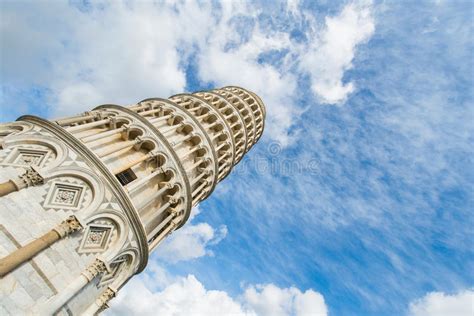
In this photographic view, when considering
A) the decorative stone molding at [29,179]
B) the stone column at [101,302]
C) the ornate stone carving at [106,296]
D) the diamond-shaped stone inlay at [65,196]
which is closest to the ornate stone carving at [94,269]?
the stone column at [101,302]

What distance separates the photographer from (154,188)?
19047mm

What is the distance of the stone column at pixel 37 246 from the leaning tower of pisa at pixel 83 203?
0.03 metres

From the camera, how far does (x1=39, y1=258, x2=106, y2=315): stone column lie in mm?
10930

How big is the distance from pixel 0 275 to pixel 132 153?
10.0m

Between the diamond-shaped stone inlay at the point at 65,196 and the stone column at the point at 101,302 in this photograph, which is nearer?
the diamond-shaped stone inlay at the point at 65,196

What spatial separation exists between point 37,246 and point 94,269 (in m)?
2.67

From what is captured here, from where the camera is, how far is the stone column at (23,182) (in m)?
11.4

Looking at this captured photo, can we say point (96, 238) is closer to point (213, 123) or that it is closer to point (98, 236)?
point (98, 236)

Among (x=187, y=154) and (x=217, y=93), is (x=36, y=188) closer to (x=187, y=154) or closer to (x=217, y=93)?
(x=187, y=154)

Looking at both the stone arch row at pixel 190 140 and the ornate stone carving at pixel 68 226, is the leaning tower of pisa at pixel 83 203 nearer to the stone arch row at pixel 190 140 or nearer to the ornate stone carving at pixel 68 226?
the ornate stone carving at pixel 68 226

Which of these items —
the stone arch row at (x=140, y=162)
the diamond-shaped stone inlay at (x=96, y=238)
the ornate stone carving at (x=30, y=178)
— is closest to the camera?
the ornate stone carving at (x=30, y=178)

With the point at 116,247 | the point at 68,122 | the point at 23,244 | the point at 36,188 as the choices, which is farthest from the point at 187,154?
the point at 23,244

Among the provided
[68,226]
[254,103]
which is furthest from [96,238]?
[254,103]

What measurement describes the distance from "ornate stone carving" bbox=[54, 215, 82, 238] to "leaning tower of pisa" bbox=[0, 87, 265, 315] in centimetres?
4
